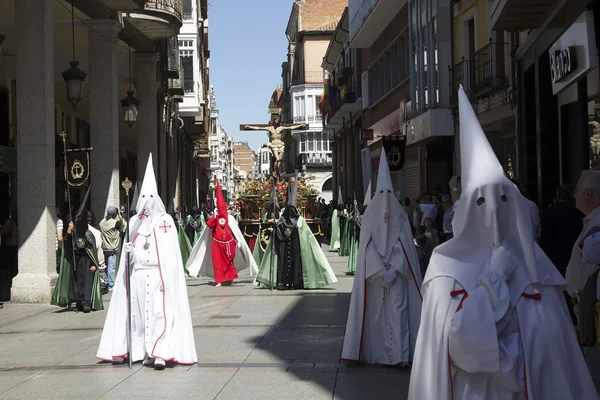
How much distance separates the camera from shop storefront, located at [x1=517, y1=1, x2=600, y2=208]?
13.4 meters

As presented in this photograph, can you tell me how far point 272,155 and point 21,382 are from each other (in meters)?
22.9

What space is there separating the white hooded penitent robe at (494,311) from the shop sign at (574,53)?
859 centimetres

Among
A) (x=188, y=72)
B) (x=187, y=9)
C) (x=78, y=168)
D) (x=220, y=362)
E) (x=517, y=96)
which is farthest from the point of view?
(x=188, y=72)

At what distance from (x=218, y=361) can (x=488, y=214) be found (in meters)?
5.97

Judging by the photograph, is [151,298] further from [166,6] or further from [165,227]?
[166,6]

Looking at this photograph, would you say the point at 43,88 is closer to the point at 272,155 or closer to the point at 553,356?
the point at 553,356

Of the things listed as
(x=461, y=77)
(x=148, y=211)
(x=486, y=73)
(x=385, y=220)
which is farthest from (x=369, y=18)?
(x=385, y=220)

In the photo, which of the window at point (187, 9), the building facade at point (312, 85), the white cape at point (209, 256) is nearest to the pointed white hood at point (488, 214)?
the white cape at point (209, 256)

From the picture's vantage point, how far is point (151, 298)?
982cm

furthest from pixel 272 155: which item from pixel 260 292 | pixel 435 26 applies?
pixel 260 292

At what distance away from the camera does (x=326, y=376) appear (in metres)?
9.18

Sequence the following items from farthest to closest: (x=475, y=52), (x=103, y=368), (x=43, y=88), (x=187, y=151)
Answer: (x=187, y=151) < (x=475, y=52) < (x=43, y=88) < (x=103, y=368)

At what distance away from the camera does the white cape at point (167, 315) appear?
9703mm

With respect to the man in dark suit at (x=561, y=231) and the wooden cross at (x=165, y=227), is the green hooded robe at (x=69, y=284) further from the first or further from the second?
the man in dark suit at (x=561, y=231)
